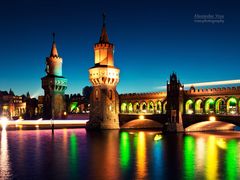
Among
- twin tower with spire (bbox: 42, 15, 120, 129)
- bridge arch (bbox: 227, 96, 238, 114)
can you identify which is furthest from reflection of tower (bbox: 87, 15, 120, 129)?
bridge arch (bbox: 227, 96, 238, 114)

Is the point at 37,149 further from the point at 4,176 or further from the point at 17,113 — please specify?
the point at 17,113

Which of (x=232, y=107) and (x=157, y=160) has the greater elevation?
(x=232, y=107)

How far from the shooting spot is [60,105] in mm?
71062

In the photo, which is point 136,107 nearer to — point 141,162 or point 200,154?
point 200,154

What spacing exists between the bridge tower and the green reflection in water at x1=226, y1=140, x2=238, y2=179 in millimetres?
13881

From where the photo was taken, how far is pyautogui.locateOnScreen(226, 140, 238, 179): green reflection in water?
2095 centimetres

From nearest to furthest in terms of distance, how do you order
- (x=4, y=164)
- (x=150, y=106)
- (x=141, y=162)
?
(x=4, y=164), (x=141, y=162), (x=150, y=106)

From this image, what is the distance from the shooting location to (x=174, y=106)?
5078 centimetres

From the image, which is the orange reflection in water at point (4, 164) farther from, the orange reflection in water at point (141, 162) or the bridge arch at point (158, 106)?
the bridge arch at point (158, 106)

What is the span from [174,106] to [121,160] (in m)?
25.9

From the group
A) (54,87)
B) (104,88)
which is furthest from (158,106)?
(54,87)

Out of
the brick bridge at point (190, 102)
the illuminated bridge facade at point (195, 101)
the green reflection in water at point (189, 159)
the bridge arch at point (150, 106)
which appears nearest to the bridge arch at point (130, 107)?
the illuminated bridge facade at point (195, 101)

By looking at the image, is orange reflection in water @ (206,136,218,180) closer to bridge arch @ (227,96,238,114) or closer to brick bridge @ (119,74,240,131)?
brick bridge @ (119,74,240,131)

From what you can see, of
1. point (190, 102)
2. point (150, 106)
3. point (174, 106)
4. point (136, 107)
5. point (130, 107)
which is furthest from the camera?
point (130, 107)
